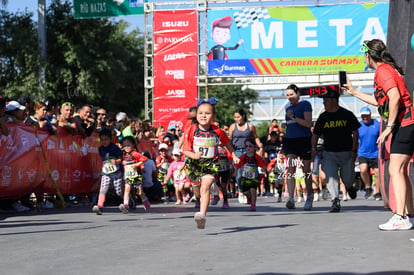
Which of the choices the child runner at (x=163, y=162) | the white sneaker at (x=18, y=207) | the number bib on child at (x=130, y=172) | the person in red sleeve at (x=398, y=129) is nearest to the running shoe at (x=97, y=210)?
the number bib on child at (x=130, y=172)

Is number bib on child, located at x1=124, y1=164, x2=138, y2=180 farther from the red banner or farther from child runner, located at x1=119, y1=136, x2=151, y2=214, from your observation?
the red banner

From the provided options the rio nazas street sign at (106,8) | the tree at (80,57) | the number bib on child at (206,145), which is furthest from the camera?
the tree at (80,57)

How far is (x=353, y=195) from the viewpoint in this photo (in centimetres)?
1302

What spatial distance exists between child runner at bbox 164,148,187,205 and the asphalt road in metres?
5.95

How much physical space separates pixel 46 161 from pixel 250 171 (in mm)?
3686

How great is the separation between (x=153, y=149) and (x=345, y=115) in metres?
8.82

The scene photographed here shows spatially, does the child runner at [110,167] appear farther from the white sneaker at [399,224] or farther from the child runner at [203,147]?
the white sneaker at [399,224]

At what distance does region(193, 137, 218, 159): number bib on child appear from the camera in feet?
30.8

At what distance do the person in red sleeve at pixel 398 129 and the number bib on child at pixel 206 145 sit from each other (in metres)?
2.04

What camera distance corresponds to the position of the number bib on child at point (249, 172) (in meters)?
14.0

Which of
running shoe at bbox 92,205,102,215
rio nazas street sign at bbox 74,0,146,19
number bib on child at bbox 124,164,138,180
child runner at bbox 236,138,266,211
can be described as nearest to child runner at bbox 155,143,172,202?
child runner at bbox 236,138,266,211

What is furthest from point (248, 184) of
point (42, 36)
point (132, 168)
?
point (42, 36)

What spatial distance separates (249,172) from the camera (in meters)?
14.1

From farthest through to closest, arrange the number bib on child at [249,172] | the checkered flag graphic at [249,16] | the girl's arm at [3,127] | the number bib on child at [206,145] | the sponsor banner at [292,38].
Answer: the checkered flag graphic at [249,16]
the sponsor banner at [292,38]
the number bib on child at [249,172]
the girl's arm at [3,127]
the number bib on child at [206,145]
